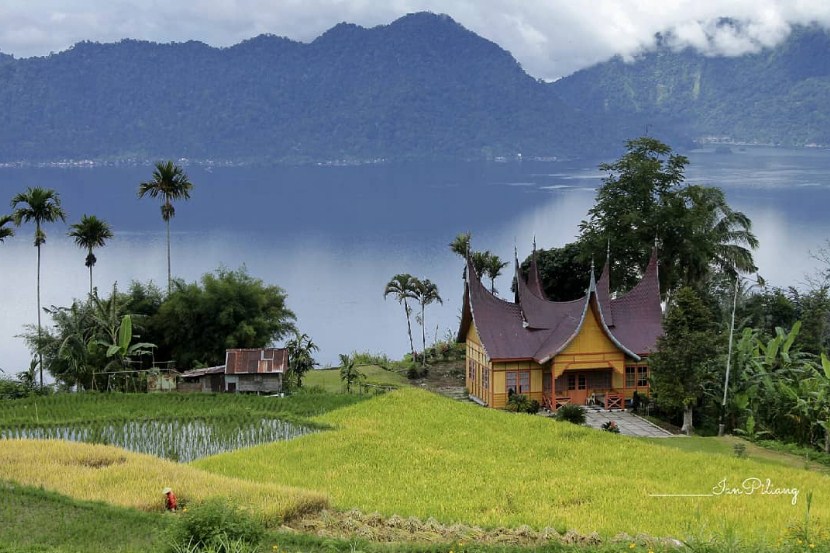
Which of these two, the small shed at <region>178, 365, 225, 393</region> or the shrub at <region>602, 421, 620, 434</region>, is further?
the small shed at <region>178, 365, 225, 393</region>

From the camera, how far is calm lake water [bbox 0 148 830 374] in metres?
64.5

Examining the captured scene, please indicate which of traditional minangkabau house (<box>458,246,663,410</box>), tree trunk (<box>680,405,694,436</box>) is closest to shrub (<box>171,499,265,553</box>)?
tree trunk (<box>680,405,694,436</box>)

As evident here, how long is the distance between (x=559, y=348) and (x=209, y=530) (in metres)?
17.6

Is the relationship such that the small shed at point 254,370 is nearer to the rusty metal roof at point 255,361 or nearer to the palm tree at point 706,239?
the rusty metal roof at point 255,361

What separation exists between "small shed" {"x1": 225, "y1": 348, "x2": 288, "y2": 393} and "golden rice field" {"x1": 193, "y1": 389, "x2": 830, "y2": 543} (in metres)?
3.98

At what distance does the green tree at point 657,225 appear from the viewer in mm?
37094

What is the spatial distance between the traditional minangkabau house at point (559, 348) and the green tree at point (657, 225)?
6.63m

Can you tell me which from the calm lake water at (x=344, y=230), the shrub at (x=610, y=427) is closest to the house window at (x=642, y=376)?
the shrub at (x=610, y=427)

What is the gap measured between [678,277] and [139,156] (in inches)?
6152

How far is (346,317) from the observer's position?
61719 millimetres

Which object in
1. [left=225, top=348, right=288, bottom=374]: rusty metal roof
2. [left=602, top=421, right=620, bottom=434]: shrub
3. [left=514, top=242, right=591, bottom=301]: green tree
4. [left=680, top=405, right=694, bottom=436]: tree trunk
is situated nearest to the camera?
[left=602, top=421, right=620, bottom=434]: shrub

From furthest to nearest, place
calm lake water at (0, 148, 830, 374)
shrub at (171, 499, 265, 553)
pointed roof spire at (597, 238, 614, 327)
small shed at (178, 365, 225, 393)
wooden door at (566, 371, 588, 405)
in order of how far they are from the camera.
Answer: calm lake water at (0, 148, 830, 374) → small shed at (178, 365, 225, 393) → pointed roof spire at (597, 238, 614, 327) → wooden door at (566, 371, 588, 405) → shrub at (171, 499, 265, 553)

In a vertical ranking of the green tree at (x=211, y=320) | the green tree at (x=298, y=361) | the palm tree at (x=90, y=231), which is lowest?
the green tree at (x=298, y=361)

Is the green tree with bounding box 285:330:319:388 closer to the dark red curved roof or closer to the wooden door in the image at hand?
the dark red curved roof
